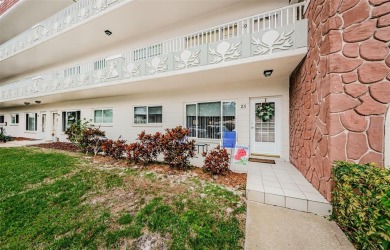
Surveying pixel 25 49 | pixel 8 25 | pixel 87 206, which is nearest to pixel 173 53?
pixel 87 206

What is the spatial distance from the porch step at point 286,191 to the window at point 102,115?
9.44 meters

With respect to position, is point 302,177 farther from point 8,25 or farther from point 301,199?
point 8,25

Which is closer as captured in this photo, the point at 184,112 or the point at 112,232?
the point at 112,232

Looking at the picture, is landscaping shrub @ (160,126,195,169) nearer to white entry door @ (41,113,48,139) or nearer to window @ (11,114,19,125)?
white entry door @ (41,113,48,139)

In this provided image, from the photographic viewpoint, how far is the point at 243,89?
21.9ft

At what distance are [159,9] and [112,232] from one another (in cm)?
821

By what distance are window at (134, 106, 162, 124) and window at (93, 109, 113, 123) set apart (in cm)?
227

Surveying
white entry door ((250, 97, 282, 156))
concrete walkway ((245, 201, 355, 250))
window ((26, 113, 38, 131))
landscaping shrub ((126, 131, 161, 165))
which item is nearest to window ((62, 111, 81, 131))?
window ((26, 113, 38, 131))

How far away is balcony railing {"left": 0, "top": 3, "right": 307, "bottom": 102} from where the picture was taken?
4.54 m

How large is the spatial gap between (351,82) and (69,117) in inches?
630

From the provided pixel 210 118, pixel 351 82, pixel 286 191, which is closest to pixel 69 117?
pixel 210 118

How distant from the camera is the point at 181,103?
795cm

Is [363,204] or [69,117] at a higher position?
[69,117]

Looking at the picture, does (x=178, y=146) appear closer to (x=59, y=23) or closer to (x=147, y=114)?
(x=147, y=114)
